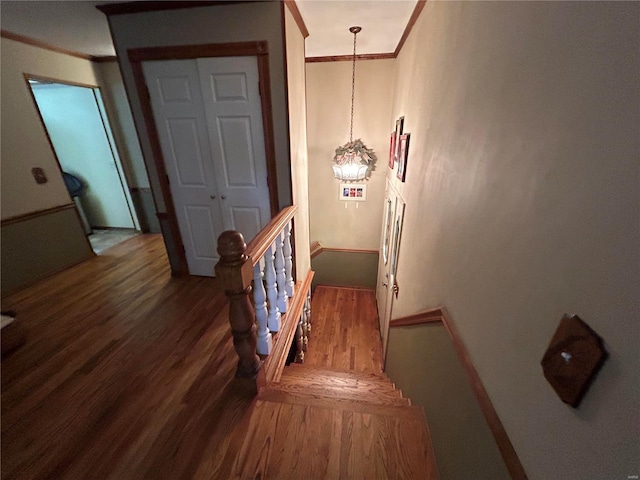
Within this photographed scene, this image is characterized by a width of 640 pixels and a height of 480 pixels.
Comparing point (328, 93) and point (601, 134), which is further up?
point (328, 93)

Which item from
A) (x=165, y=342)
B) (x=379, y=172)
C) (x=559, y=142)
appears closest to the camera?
(x=559, y=142)

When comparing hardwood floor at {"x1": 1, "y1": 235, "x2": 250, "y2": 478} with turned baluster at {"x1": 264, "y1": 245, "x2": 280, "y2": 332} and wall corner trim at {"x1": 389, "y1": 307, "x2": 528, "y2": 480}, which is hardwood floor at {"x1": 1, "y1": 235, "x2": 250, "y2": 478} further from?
wall corner trim at {"x1": 389, "y1": 307, "x2": 528, "y2": 480}

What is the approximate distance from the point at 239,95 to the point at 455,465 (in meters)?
2.52

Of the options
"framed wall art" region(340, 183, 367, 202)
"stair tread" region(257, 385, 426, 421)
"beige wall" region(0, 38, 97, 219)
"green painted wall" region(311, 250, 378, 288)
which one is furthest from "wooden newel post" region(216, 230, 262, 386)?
"green painted wall" region(311, 250, 378, 288)

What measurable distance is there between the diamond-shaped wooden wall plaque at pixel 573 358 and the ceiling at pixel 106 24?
8.22 ft

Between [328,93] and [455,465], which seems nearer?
[455,465]

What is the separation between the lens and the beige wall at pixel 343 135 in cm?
346

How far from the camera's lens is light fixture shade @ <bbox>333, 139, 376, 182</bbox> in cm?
337

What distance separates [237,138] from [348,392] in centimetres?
210

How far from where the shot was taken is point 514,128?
70 cm

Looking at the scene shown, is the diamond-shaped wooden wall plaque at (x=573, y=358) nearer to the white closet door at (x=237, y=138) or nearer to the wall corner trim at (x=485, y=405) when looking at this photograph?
the wall corner trim at (x=485, y=405)

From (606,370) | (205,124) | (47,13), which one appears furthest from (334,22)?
(606,370)

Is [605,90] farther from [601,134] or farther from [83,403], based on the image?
[83,403]

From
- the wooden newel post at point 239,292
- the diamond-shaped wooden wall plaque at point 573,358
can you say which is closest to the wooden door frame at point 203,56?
the wooden newel post at point 239,292
